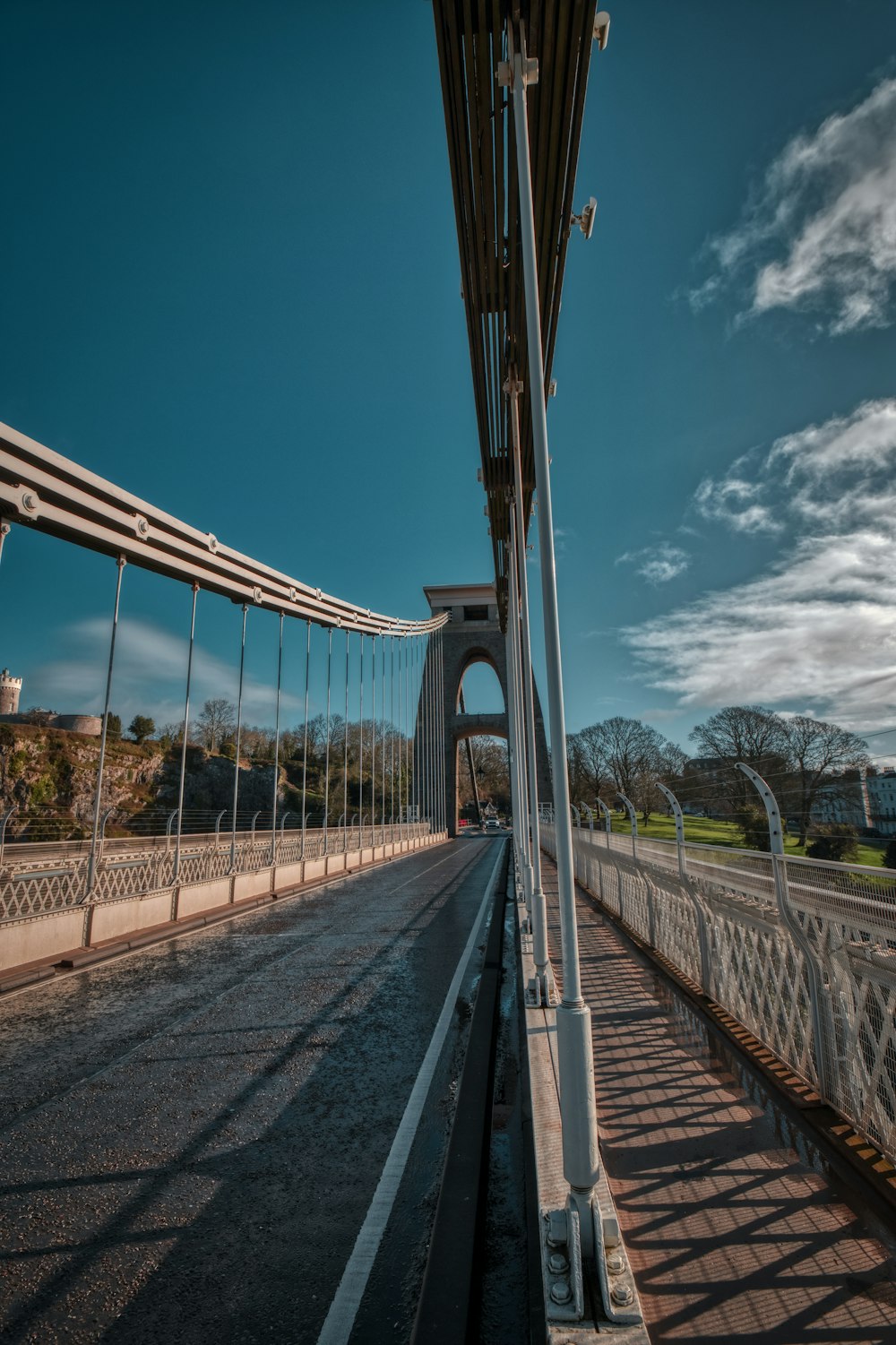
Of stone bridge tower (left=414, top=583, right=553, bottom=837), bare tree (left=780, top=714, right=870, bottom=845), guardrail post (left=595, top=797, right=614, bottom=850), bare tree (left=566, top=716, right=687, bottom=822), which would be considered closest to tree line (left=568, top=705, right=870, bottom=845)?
bare tree (left=780, top=714, right=870, bottom=845)

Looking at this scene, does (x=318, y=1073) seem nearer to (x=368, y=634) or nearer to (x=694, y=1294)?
(x=694, y=1294)

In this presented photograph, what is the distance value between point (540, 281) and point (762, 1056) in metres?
5.53

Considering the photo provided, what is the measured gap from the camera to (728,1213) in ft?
8.30

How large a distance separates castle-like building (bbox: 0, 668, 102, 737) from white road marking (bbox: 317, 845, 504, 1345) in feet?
109

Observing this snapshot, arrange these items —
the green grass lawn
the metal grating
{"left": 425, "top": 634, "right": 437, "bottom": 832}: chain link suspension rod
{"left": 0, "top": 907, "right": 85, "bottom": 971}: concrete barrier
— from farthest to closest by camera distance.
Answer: {"left": 425, "top": 634, "right": 437, "bottom": 832}: chain link suspension rod, {"left": 0, "top": 907, "right": 85, "bottom": 971}: concrete barrier, the green grass lawn, the metal grating

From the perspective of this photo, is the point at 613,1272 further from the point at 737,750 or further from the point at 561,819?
the point at 737,750

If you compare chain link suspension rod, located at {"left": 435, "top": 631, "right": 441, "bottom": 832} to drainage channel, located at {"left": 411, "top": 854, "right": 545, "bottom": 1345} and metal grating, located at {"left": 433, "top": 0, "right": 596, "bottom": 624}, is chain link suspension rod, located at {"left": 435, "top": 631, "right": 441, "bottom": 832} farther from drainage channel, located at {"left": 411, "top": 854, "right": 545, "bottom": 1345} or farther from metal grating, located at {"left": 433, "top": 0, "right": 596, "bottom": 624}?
drainage channel, located at {"left": 411, "top": 854, "right": 545, "bottom": 1345}

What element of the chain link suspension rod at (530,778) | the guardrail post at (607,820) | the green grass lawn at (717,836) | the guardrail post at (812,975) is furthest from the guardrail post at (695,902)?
the guardrail post at (607,820)

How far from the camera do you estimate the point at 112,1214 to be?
9.02 ft

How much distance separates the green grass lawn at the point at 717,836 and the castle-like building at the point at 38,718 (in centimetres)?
3130

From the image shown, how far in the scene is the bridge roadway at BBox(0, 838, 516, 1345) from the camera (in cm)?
223

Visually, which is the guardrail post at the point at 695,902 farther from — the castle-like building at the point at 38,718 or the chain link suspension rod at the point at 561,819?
the castle-like building at the point at 38,718

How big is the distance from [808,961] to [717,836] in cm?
279

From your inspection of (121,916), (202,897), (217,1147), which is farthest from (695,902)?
(202,897)
